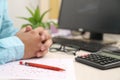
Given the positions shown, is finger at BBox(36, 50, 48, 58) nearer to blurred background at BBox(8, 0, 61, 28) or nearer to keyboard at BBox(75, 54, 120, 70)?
keyboard at BBox(75, 54, 120, 70)

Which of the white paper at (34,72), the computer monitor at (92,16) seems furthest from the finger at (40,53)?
the computer monitor at (92,16)

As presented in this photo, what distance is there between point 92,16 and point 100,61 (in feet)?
2.07

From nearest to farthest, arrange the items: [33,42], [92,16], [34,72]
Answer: [34,72], [33,42], [92,16]

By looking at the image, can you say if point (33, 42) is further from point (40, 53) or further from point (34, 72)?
point (34, 72)

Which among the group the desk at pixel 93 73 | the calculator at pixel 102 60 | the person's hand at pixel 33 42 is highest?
the person's hand at pixel 33 42

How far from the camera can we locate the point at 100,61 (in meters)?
0.88

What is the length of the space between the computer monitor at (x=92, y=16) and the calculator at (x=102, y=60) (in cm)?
44

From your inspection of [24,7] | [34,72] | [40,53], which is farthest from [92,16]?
[34,72]

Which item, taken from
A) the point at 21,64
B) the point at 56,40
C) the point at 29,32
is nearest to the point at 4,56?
the point at 21,64

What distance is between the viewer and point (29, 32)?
1027mm

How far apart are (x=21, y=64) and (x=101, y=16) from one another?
2.33 ft

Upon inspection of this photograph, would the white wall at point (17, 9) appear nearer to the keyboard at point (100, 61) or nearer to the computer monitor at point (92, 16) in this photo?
the computer monitor at point (92, 16)

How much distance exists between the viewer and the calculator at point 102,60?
841 millimetres

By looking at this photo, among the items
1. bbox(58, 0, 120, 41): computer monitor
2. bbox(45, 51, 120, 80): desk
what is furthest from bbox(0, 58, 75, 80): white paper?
bbox(58, 0, 120, 41): computer monitor
